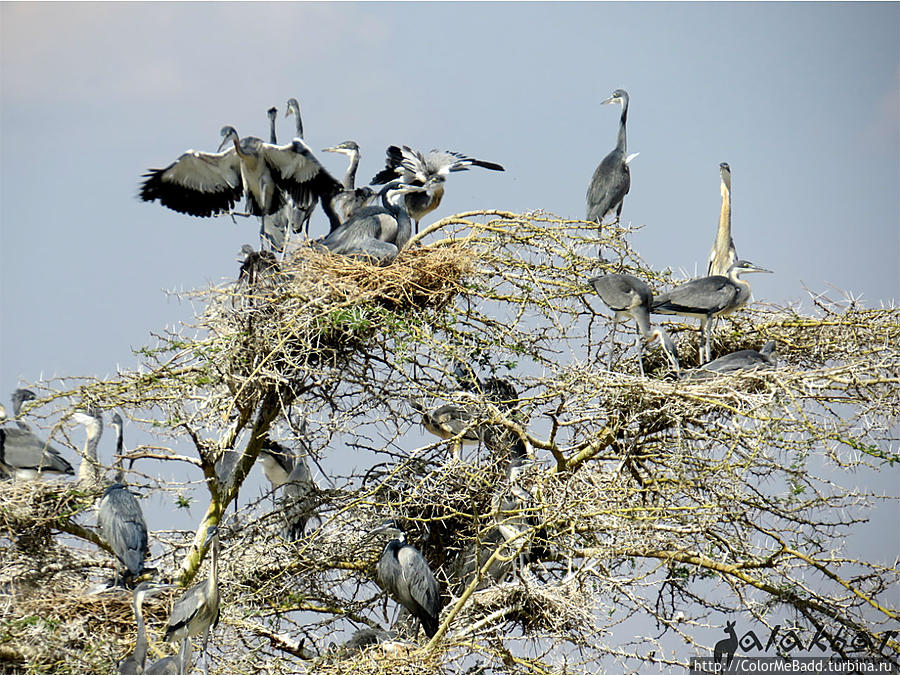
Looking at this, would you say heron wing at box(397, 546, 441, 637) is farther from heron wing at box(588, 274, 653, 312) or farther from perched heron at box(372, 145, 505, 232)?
perched heron at box(372, 145, 505, 232)

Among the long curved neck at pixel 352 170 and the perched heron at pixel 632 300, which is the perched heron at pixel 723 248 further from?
the long curved neck at pixel 352 170

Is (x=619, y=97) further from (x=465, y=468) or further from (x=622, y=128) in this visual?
(x=465, y=468)

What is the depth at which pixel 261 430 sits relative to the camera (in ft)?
24.2

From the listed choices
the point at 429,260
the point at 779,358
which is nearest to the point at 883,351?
the point at 779,358

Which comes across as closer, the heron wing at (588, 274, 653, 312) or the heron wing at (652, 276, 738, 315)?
the heron wing at (588, 274, 653, 312)

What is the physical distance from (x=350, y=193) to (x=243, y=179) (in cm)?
118

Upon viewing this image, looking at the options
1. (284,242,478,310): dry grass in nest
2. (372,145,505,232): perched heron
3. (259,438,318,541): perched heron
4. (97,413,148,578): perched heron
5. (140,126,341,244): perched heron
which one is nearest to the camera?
(284,242,478,310): dry grass in nest

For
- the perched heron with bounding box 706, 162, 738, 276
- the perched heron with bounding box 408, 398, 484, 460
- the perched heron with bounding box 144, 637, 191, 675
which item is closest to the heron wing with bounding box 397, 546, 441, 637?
the perched heron with bounding box 408, 398, 484, 460

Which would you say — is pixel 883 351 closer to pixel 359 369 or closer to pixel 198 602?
pixel 359 369

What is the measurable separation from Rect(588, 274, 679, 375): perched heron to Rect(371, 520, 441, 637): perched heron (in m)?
1.81

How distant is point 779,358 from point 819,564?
60.4 inches

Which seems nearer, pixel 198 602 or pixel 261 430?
pixel 198 602

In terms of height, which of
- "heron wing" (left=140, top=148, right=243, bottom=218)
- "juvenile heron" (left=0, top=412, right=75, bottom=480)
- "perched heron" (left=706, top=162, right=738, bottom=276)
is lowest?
"juvenile heron" (left=0, top=412, right=75, bottom=480)

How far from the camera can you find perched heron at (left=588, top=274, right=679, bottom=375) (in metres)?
7.11
